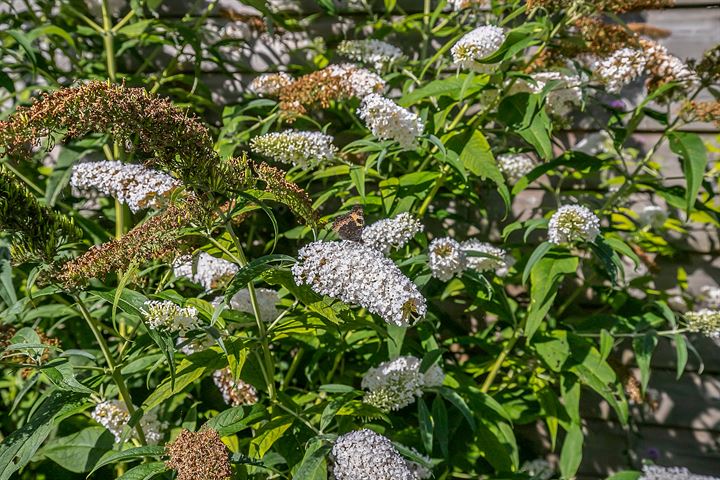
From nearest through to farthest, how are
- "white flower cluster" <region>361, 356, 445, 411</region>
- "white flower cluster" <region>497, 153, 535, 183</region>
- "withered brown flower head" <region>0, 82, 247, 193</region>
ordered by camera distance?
"withered brown flower head" <region>0, 82, 247, 193</region>
"white flower cluster" <region>361, 356, 445, 411</region>
"white flower cluster" <region>497, 153, 535, 183</region>

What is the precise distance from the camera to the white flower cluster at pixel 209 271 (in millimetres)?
1500

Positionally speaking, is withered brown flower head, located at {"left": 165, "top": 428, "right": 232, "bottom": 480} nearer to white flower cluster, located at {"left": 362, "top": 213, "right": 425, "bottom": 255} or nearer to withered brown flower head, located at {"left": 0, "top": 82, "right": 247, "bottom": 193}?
withered brown flower head, located at {"left": 0, "top": 82, "right": 247, "bottom": 193}

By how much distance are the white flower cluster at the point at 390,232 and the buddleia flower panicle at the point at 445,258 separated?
7 centimetres

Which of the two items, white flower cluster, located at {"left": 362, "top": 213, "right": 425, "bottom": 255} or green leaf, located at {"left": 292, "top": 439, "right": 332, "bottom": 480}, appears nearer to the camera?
green leaf, located at {"left": 292, "top": 439, "right": 332, "bottom": 480}

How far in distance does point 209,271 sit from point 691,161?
48.1 inches

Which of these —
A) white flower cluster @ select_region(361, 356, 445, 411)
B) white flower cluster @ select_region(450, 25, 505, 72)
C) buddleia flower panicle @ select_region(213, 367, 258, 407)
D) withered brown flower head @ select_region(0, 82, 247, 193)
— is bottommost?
buddleia flower panicle @ select_region(213, 367, 258, 407)

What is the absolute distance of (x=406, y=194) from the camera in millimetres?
1813

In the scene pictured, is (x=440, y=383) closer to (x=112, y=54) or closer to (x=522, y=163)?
(x=522, y=163)

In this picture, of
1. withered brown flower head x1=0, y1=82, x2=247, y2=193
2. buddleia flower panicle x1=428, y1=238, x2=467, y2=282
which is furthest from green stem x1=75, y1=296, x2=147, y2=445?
buddleia flower panicle x1=428, y1=238, x2=467, y2=282

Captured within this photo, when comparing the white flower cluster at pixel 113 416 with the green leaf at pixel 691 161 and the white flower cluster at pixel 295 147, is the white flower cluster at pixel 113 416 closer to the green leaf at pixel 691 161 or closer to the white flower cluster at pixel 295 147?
the white flower cluster at pixel 295 147

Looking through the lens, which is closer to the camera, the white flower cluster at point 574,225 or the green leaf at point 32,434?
the green leaf at point 32,434

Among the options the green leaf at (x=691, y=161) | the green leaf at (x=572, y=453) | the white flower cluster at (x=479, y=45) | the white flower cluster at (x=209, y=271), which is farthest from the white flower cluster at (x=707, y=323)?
the white flower cluster at (x=209, y=271)

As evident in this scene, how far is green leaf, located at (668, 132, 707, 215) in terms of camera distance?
1.68m

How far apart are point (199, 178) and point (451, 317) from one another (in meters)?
1.52
